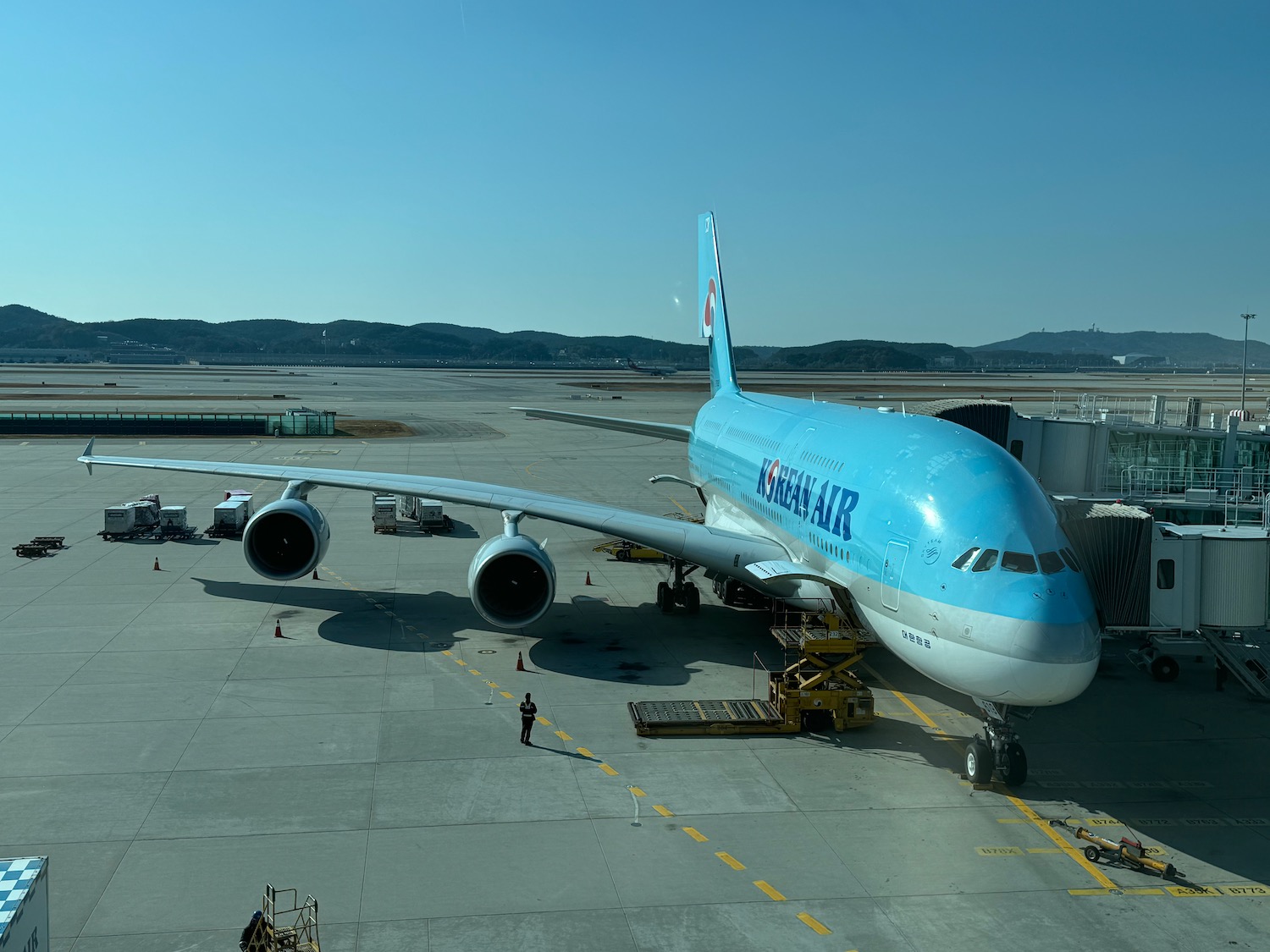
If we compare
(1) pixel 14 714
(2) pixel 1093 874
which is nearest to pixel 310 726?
(1) pixel 14 714

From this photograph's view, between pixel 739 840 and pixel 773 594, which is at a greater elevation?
pixel 773 594

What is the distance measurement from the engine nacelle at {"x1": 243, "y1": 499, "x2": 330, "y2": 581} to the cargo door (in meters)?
13.4

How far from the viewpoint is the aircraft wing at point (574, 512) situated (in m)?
19.2

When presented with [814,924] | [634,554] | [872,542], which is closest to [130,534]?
[634,554]

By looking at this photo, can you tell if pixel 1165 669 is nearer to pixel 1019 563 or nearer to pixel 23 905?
pixel 1019 563

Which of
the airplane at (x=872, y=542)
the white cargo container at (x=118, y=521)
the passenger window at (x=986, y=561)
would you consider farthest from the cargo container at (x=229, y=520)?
the passenger window at (x=986, y=561)

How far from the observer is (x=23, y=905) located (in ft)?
21.8

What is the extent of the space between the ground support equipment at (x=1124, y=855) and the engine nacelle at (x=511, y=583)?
10233 millimetres

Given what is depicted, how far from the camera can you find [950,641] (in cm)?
1271

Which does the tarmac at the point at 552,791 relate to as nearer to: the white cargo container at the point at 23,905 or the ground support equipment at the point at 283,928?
the ground support equipment at the point at 283,928

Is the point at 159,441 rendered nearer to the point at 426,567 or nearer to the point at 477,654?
the point at 426,567

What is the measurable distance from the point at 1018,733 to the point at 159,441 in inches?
2099

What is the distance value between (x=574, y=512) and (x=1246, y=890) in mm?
13508

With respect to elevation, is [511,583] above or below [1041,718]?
above
